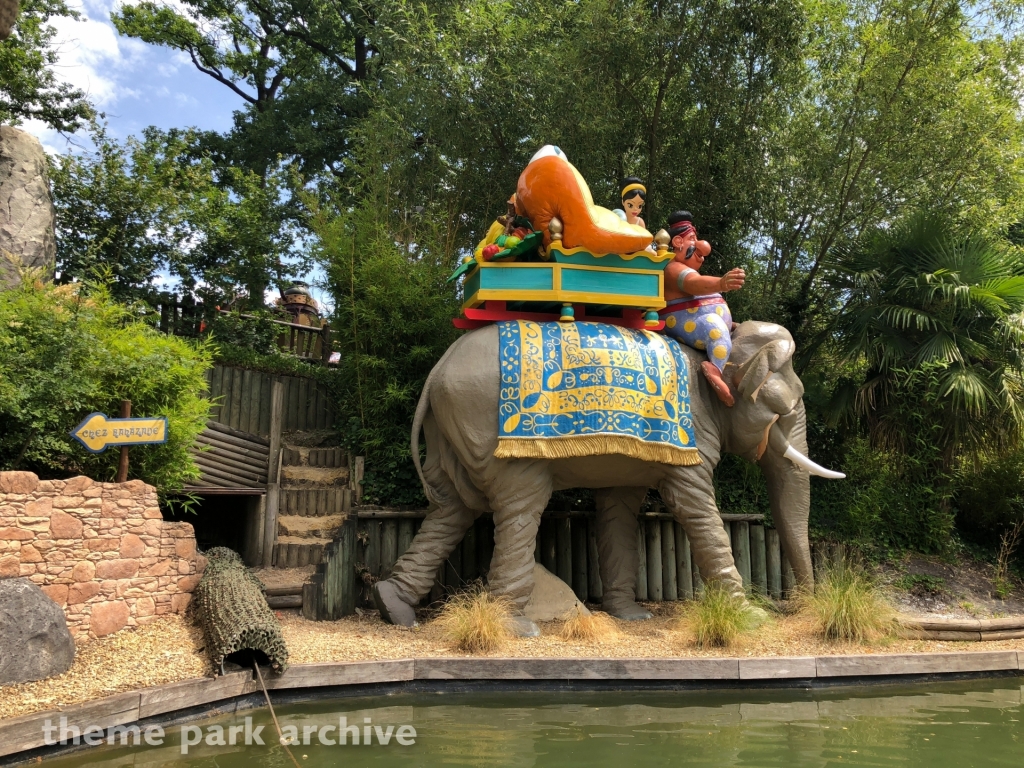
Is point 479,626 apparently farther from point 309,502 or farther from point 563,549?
point 309,502

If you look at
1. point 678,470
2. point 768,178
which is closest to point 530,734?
point 678,470

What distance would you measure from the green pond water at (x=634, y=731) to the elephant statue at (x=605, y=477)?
120cm

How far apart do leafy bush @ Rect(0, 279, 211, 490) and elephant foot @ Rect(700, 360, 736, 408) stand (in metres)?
3.94

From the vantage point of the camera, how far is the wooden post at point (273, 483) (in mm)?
7125

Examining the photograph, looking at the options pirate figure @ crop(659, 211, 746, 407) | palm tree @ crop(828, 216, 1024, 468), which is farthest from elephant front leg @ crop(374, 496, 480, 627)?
palm tree @ crop(828, 216, 1024, 468)

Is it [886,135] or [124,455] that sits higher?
[886,135]

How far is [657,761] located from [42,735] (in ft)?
8.92

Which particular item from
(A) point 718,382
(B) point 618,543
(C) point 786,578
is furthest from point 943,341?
(B) point 618,543

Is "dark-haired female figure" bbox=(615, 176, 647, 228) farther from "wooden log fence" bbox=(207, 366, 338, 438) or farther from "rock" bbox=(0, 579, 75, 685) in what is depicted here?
"rock" bbox=(0, 579, 75, 685)

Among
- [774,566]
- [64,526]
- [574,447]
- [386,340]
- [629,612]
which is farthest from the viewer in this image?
[386,340]

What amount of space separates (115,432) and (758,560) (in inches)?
217

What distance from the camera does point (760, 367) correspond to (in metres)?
6.18

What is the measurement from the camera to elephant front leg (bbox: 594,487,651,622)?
21.8 feet

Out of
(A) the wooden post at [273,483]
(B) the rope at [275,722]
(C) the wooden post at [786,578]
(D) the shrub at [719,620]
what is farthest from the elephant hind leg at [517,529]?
(C) the wooden post at [786,578]
